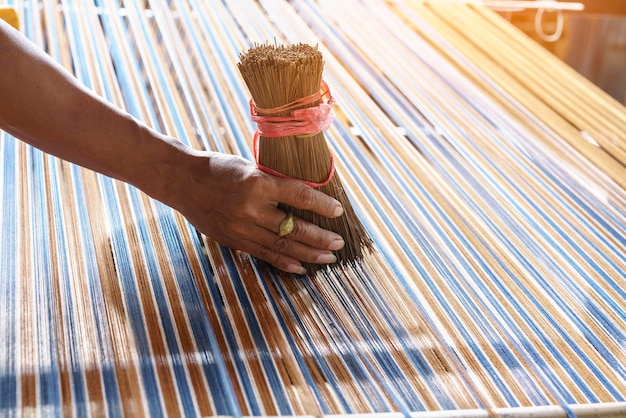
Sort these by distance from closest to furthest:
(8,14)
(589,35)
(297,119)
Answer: (297,119) < (8,14) < (589,35)

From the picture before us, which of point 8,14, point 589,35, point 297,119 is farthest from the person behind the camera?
point 589,35

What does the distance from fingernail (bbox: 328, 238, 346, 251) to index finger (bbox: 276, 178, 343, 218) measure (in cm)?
5

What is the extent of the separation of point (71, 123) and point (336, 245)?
0.44 meters

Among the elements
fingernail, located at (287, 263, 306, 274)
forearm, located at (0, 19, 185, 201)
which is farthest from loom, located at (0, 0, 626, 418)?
forearm, located at (0, 19, 185, 201)

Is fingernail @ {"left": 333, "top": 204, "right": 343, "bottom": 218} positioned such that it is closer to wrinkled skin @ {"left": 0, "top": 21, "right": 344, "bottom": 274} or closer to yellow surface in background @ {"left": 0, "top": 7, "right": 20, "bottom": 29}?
wrinkled skin @ {"left": 0, "top": 21, "right": 344, "bottom": 274}

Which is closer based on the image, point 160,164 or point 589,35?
point 160,164

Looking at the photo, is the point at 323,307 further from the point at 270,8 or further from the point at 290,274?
the point at 270,8

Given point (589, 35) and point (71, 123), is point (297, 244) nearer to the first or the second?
point (71, 123)

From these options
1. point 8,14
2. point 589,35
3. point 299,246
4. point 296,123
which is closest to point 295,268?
point 299,246

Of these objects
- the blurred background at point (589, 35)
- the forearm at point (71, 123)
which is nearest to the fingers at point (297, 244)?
the forearm at point (71, 123)

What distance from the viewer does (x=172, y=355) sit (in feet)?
3.25

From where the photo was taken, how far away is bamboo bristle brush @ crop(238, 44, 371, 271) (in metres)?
1.11

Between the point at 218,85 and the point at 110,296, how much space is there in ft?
2.67

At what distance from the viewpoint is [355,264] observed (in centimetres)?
123
